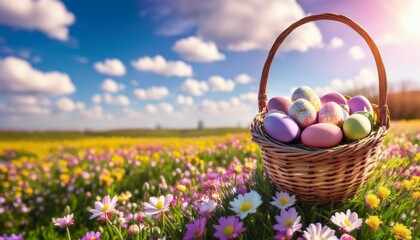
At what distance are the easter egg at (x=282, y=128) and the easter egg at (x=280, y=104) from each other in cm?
41

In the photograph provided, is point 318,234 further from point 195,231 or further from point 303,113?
point 303,113

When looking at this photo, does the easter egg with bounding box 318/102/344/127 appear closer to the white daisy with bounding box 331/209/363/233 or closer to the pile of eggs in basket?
the pile of eggs in basket

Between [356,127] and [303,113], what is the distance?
0.32 m

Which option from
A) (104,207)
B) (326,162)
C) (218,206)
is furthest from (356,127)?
(104,207)

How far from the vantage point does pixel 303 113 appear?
238cm

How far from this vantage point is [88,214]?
4.57 meters

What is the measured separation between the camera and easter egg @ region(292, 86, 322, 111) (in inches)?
103

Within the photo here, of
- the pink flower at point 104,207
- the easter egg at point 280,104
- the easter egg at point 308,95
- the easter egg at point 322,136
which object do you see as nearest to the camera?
the pink flower at point 104,207

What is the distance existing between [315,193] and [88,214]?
3174 millimetres

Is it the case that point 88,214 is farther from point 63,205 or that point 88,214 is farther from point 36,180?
point 36,180

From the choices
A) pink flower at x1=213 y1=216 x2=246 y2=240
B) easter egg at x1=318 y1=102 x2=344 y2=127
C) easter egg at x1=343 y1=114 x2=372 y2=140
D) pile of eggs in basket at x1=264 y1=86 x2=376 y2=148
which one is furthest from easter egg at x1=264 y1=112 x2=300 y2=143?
pink flower at x1=213 y1=216 x2=246 y2=240

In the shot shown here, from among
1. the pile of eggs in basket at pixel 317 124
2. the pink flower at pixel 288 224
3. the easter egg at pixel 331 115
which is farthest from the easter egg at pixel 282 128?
the pink flower at pixel 288 224

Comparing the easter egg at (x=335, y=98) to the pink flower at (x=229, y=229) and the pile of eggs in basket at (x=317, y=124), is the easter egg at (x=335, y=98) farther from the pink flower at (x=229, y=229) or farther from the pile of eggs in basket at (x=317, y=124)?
the pink flower at (x=229, y=229)

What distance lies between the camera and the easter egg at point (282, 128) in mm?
2242
